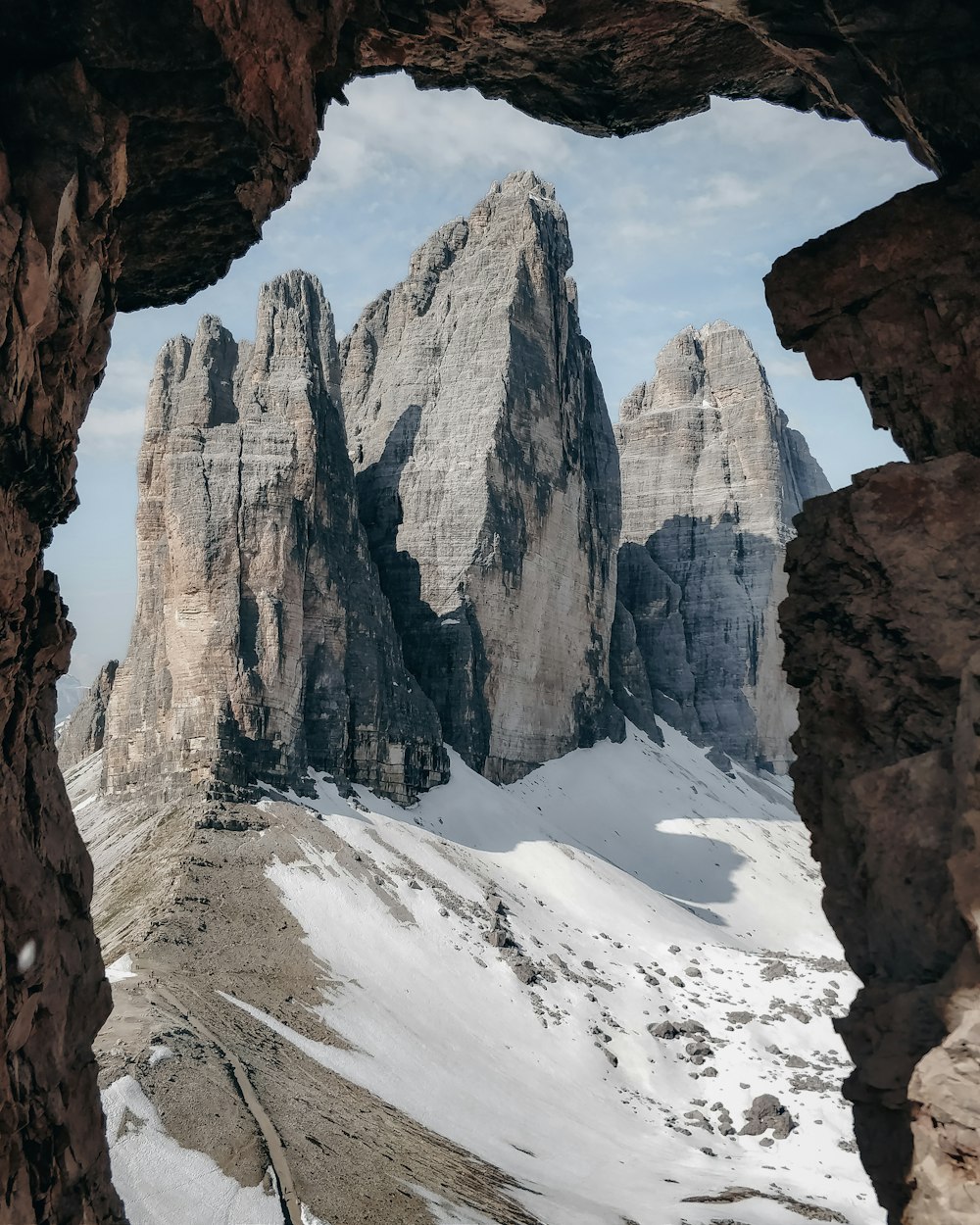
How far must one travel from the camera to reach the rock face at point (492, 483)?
74.9 metres

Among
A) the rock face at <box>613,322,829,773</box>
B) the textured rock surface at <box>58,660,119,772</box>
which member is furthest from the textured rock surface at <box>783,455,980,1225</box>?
the rock face at <box>613,322,829,773</box>

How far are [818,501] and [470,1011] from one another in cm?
3532

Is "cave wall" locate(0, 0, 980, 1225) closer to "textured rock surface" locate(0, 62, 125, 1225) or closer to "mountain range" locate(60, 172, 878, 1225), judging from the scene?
"textured rock surface" locate(0, 62, 125, 1225)

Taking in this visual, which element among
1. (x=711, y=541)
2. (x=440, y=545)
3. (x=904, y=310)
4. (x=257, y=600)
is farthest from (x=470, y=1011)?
(x=711, y=541)

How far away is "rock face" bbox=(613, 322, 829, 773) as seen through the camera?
Answer: 351 feet

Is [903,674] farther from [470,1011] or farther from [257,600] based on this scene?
[257,600]

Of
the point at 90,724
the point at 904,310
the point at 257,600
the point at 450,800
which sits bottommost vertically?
the point at 450,800

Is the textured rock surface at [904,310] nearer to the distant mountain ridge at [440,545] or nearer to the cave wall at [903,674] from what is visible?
the cave wall at [903,674]

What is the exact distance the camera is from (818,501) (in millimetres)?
11664

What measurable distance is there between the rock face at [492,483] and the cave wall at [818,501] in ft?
201

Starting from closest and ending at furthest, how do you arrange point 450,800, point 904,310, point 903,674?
1. point 903,674
2. point 904,310
3. point 450,800

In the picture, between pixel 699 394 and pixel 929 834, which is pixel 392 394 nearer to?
pixel 699 394

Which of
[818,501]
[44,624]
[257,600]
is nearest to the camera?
[44,624]

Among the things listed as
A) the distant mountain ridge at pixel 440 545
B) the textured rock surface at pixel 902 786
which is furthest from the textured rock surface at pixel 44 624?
the distant mountain ridge at pixel 440 545
